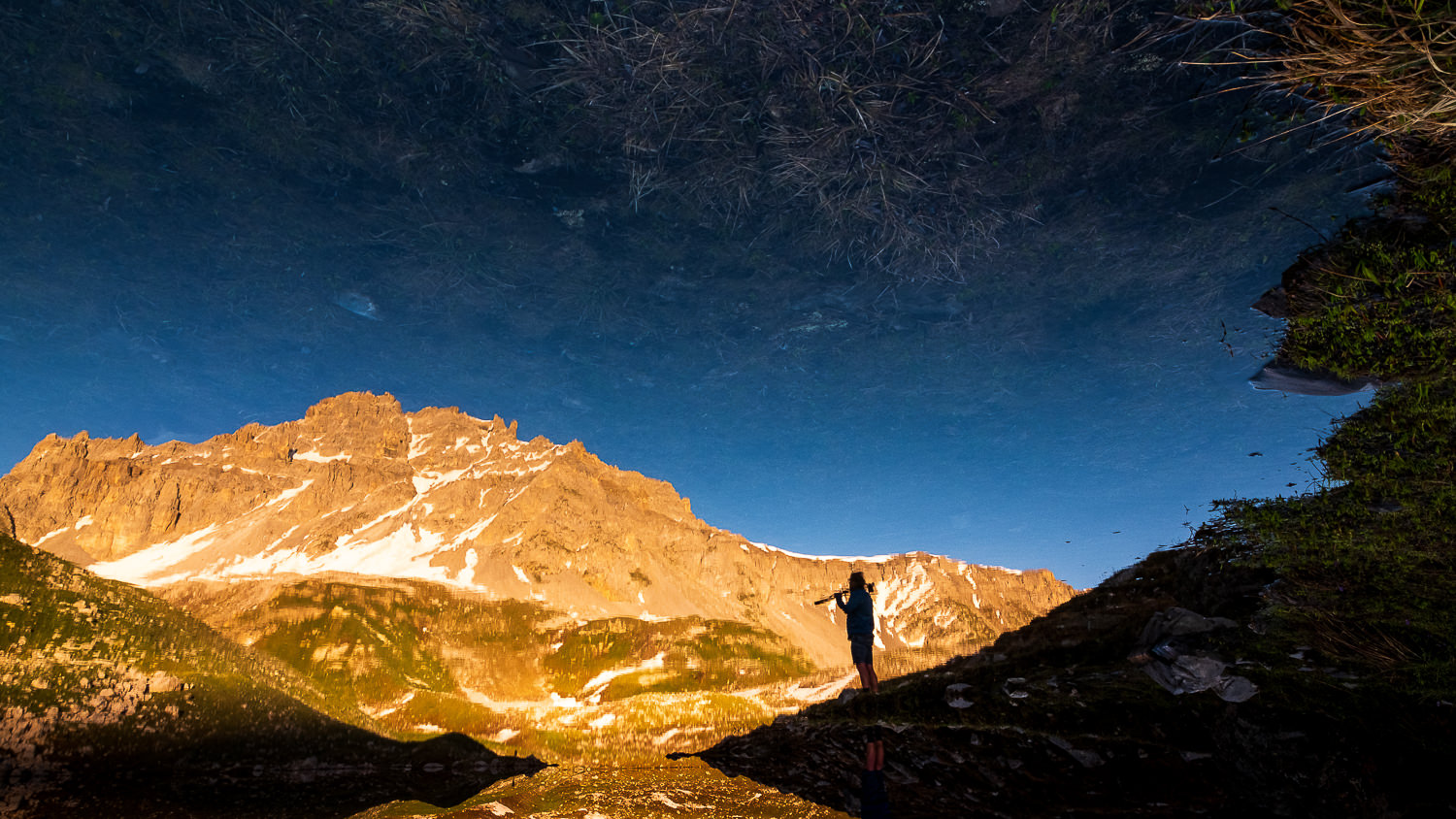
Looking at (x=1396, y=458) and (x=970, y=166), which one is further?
(x=970, y=166)

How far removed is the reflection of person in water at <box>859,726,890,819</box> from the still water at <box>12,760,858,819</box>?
0.66 meters

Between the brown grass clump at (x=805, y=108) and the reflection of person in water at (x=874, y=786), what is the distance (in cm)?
934

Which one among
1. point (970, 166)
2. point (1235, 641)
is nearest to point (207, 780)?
point (970, 166)

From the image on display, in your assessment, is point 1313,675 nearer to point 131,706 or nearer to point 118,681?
point 131,706

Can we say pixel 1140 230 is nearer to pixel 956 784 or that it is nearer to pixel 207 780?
pixel 956 784

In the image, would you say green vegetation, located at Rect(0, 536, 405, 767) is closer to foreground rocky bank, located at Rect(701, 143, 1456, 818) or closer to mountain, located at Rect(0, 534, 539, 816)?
mountain, located at Rect(0, 534, 539, 816)

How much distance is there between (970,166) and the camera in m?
10.3

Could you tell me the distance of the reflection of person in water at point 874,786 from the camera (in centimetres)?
767

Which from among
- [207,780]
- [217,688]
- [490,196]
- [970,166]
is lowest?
[207,780]

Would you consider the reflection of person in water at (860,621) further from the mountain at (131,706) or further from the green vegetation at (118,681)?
the green vegetation at (118,681)

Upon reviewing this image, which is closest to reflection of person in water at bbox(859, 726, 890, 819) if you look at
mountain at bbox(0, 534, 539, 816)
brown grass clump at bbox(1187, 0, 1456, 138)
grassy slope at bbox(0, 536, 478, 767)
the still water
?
the still water

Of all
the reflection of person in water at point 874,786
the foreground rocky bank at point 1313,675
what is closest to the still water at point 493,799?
the reflection of person in water at point 874,786

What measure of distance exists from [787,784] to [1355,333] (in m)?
12.2

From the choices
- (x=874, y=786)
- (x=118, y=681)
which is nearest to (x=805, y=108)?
(x=874, y=786)
